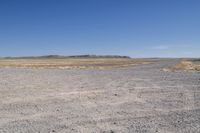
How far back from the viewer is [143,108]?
11062 mm

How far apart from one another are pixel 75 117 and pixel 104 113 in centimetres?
111

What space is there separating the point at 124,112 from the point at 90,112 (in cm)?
112

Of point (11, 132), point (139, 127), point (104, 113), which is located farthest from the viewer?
point (104, 113)

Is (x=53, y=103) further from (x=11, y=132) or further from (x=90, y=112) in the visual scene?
(x=11, y=132)

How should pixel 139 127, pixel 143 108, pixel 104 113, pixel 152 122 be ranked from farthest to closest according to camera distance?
pixel 143 108
pixel 104 113
pixel 152 122
pixel 139 127

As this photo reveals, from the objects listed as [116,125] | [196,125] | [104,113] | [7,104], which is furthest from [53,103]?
[196,125]

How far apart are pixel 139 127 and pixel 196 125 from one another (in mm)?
1579

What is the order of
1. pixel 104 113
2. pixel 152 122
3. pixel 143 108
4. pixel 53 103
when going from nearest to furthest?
pixel 152 122
pixel 104 113
pixel 143 108
pixel 53 103

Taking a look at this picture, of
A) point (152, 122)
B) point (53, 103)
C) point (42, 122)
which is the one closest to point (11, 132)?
point (42, 122)

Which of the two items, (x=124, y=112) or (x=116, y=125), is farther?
(x=124, y=112)

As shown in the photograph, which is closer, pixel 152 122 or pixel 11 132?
pixel 11 132

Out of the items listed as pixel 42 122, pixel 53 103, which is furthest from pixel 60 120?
pixel 53 103

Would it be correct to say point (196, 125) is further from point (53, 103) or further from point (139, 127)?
point (53, 103)

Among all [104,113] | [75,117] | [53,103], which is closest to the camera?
[75,117]
